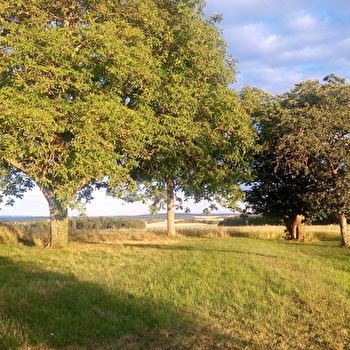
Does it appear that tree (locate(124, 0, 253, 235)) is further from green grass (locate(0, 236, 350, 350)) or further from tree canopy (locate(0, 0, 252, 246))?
green grass (locate(0, 236, 350, 350))

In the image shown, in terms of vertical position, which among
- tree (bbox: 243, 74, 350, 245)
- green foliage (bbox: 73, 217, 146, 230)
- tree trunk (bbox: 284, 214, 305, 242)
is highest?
tree (bbox: 243, 74, 350, 245)

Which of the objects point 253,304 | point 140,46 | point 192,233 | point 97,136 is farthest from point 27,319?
point 192,233

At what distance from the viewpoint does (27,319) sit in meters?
5.95

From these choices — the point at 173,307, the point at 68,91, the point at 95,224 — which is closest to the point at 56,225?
the point at 68,91

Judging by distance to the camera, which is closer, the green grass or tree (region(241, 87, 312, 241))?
the green grass

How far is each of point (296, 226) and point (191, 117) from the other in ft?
55.8

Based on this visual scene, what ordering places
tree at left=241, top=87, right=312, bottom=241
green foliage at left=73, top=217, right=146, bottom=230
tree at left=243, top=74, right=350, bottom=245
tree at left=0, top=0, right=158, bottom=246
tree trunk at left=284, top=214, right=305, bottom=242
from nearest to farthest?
tree at left=0, top=0, right=158, bottom=246, tree at left=243, top=74, right=350, bottom=245, tree at left=241, top=87, right=312, bottom=241, tree trunk at left=284, top=214, right=305, bottom=242, green foliage at left=73, top=217, right=146, bottom=230

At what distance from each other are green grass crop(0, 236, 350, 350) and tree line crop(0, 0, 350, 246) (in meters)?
4.47

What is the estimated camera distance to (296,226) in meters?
28.6

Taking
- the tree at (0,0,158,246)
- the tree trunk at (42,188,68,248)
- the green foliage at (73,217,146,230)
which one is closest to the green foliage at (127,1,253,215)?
the tree at (0,0,158,246)

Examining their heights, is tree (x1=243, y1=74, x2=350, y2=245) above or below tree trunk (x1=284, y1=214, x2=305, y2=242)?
above

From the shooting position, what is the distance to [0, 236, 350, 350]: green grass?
16.8ft

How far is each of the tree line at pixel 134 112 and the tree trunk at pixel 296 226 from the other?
7994 millimetres

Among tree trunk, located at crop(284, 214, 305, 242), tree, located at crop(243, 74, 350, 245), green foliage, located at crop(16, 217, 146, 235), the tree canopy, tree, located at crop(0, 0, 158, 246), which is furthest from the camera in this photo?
tree trunk, located at crop(284, 214, 305, 242)
